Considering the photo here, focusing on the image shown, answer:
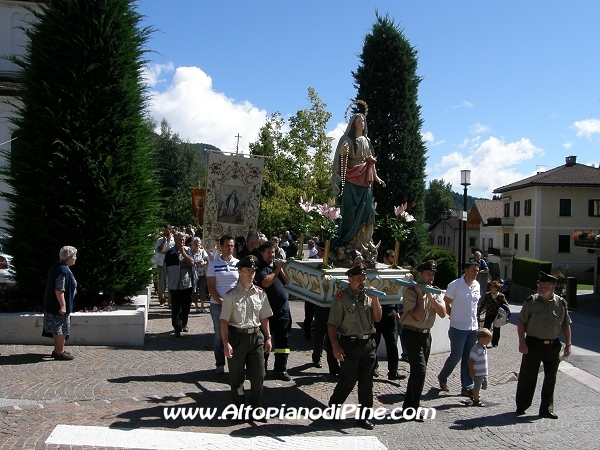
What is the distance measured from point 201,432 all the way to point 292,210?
25.7 meters

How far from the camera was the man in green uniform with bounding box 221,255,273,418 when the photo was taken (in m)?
6.61

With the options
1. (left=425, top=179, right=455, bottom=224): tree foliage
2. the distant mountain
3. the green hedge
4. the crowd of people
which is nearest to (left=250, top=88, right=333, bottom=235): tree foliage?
the distant mountain

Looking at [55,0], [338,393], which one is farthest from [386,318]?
[55,0]

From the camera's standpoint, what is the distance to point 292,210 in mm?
31797

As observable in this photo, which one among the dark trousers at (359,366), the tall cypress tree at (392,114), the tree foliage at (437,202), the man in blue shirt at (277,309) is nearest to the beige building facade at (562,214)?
the tall cypress tree at (392,114)

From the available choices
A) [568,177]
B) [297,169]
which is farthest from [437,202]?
[297,169]

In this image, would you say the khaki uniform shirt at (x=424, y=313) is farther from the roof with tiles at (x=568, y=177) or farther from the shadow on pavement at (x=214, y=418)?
the roof with tiles at (x=568, y=177)

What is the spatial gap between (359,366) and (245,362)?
1262mm

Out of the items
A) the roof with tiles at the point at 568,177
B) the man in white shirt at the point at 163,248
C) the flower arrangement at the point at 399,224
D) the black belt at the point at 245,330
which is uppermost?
the roof with tiles at the point at 568,177

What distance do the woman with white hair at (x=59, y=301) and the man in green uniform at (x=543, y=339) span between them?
6.18 meters

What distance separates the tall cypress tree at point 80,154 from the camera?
10422 mm

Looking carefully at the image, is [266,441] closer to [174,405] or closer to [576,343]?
[174,405]

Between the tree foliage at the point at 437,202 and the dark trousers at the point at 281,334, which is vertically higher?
the tree foliage at the point at 437,202

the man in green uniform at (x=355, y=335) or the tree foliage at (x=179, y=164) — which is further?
the tree foliage at (x=179, y=164)
